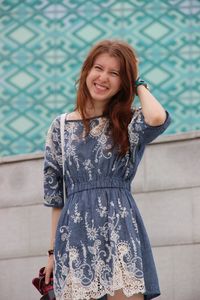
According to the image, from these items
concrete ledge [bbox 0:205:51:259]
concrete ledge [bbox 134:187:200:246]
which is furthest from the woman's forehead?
concrete ledge [bbox 0:205:51:259]

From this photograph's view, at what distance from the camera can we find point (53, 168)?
4082mm

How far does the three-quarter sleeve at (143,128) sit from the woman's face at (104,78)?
0.14 m

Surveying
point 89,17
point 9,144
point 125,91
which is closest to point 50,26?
point 89,17

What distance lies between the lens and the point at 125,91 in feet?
13.0

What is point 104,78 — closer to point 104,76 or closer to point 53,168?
point 104,76

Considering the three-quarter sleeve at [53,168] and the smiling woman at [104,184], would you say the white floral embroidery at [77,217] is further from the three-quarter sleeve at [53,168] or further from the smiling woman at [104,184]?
the three-quarter sleeve at [53,168]

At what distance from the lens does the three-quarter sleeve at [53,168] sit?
4055mm

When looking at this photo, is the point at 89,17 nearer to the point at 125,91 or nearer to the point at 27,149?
the point at 27,149

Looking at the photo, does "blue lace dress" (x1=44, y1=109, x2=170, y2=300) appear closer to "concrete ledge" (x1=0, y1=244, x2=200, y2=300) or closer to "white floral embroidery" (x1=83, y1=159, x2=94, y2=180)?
"white floral embroidery" (x1=83, y1=159, x2=94, y2=180)

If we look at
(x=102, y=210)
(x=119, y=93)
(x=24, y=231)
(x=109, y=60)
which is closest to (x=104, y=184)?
(x=102, y=210)

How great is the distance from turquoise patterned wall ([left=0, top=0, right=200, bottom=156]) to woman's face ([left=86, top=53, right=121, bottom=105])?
4406 millimetres

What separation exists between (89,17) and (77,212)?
510cm

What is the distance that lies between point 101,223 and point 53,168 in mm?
393

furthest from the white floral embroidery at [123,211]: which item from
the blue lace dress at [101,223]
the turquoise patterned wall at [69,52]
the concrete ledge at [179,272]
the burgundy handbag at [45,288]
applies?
the turquoise patterned wall at [69,52]
